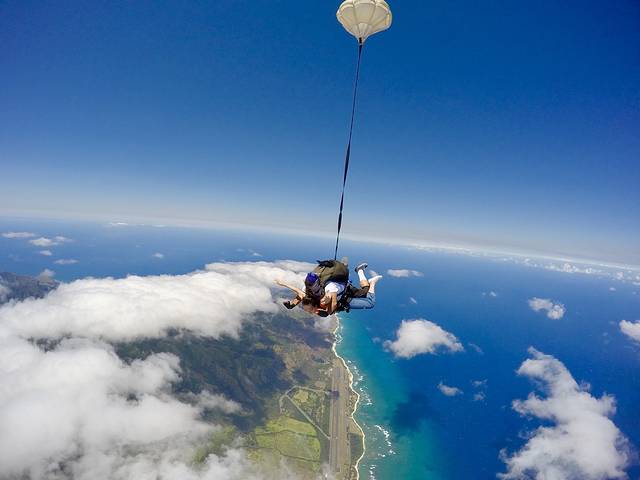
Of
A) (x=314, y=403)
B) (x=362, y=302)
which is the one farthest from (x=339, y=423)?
(x=362, y=302)

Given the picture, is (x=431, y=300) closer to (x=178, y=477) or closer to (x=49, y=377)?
(x=178, y=477)

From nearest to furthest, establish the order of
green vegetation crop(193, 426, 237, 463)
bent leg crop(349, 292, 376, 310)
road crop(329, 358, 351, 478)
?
bent leg crop(349, 292, 376, 310) < road crop(329, 358, 351, 478) < green vegetation crop(193, 426, 237, 463)

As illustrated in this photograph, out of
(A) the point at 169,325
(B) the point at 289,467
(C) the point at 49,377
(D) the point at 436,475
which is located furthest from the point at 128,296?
(D) the point at 436,475

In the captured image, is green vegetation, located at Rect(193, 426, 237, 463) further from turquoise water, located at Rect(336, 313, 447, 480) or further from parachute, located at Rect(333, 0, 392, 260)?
parachute, located at Rect(333, 0, 392, 260)

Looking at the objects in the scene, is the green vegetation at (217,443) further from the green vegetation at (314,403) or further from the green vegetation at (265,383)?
the green vegetation at (314,403)

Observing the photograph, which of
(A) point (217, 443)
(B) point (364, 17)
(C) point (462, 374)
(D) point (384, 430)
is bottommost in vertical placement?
(A) point (217, 443)

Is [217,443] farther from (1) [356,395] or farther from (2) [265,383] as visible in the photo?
(1) [356,395]

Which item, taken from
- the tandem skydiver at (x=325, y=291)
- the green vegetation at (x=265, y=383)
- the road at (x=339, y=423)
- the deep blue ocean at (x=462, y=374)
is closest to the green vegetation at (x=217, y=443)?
the green vegetation at (x=265, y=383)

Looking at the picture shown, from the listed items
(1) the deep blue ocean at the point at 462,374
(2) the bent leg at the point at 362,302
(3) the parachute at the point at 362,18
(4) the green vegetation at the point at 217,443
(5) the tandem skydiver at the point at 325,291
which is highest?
(3) the parachute at the point at 362,18

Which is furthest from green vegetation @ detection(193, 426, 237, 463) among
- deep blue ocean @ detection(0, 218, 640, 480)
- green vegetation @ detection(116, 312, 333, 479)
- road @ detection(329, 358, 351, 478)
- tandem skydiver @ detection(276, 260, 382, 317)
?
tandem skydiver @ detection(276, 260, 382, 317)
